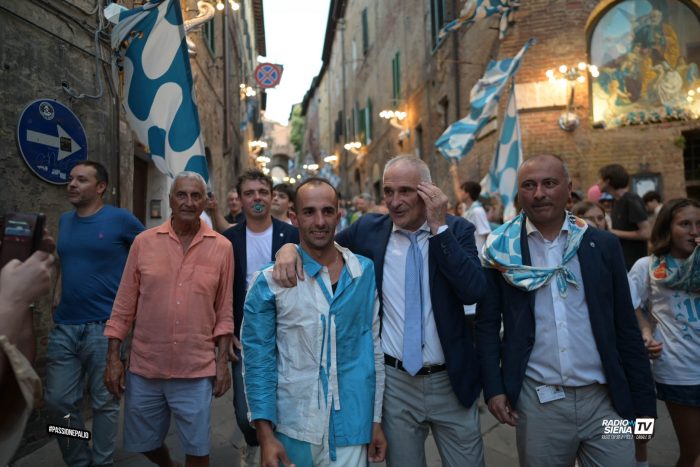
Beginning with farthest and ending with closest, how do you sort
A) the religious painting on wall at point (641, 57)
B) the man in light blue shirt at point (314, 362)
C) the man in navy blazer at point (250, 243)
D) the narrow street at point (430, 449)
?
the religious painting on wall at point (641, 57)
the narrow street at point (430, 449)
the man in navy blazer at point (250, 243)
the man in light blue shirt at point (314, 362)

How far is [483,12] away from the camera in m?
9.67

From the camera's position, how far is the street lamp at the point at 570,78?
404 inches

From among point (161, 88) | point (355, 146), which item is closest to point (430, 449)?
point (161, 88)

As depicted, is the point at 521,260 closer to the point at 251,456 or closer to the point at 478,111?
the point at 251,456

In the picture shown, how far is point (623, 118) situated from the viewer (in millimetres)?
10562

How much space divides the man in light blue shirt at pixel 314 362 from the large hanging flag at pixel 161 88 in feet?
7.64

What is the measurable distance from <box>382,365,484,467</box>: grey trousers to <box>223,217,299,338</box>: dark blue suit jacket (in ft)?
4.61

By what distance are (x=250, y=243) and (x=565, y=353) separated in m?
2.28

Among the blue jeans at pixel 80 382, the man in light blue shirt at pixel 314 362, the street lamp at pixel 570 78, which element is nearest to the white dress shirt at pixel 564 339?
the man in light blue shirt at pixel 314 362

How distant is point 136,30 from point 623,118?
32.8 ft

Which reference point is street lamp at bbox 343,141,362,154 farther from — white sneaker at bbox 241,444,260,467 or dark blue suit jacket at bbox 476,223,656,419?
dark blue suit jacket at bbox 476,223,656,419

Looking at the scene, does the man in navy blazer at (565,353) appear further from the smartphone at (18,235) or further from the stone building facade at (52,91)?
the stone building facade at (52,91)

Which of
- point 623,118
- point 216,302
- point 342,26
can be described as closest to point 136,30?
point 216,302

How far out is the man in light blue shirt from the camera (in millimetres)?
2053
